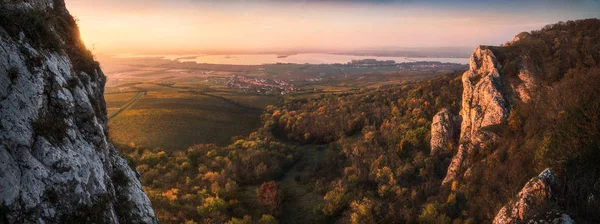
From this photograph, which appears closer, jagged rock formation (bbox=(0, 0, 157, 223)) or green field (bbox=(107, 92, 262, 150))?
jagged rock formation (bbox=(0, 0, 157, 223))

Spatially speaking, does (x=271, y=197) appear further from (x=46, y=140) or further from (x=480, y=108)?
(x=46, y=140)

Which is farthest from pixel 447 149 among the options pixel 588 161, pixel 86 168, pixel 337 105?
pixel 337 105

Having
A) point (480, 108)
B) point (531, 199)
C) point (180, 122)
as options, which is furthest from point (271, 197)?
point (180, 122)

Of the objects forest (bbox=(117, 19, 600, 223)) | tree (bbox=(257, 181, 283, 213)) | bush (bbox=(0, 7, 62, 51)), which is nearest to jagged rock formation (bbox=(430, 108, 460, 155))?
forest (bbox=(117, 19, 600, 223))

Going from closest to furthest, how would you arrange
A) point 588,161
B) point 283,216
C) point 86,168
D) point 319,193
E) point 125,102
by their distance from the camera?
point 86,168 < point 588,161 < point 283,216 < point 319,193 < point 125,102

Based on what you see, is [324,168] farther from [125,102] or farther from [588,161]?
[125,102]

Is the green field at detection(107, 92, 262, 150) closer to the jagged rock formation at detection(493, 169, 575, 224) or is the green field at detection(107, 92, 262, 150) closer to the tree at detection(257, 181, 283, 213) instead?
the tree at detection(257, 181, 283, 213)
